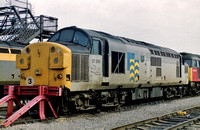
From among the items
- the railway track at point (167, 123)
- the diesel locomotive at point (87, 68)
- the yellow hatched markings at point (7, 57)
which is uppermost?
the yellow hatched markings at point (7, 57)

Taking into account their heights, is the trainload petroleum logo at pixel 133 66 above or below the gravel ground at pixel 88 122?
above

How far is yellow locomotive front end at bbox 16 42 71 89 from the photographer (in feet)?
30.5

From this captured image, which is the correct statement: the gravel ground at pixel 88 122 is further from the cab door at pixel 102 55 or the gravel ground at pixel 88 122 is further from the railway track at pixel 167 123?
the cab door at pixel 102 55

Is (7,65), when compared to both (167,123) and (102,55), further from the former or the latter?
(167,123)

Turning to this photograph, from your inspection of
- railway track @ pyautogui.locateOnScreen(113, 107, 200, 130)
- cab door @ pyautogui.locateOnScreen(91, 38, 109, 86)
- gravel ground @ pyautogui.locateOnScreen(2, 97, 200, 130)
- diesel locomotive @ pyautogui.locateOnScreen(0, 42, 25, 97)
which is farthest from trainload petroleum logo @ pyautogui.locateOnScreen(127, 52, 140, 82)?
diesel locomotive @ pyautogui.locateOnScreen(0, 42, 25, 97)

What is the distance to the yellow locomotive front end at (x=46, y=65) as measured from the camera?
9305 millimetres

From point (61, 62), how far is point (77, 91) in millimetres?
1583

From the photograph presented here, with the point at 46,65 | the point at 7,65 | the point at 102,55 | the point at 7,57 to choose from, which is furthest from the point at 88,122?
the point at 7,57

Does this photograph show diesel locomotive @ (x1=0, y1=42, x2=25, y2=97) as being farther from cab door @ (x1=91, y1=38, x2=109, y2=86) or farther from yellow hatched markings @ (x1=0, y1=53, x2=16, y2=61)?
cab door @ (x1=91, y1=38, x2=109, y2=86)

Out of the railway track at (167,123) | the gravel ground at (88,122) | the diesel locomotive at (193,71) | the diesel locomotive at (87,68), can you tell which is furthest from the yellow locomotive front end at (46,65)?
the diesel locomotive at (193,71)

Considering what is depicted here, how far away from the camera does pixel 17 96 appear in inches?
388

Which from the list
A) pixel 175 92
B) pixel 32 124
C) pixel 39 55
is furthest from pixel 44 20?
pixel 32 124

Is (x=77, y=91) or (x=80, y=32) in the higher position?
(x=80, y=32)

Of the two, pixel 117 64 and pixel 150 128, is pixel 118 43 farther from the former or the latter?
pixel 150 128
